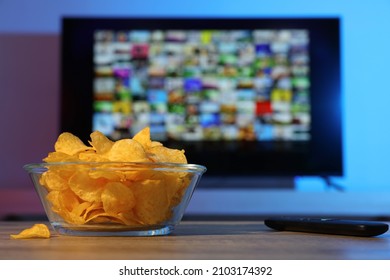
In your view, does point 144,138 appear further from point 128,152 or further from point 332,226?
point 332,226

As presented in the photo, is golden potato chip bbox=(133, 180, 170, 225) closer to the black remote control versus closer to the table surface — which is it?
the table surface

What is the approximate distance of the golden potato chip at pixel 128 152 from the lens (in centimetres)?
67

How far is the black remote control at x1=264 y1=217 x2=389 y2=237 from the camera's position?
692 millimetres

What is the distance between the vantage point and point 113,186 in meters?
0.64

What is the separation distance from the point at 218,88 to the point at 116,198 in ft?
5.99

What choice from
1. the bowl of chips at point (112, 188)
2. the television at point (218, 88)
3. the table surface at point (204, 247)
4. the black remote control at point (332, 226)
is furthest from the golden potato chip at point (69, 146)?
the television at point (218, 88)

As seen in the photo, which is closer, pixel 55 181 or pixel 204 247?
pixel 204 247

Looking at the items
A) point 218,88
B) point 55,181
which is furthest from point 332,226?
point 218,88

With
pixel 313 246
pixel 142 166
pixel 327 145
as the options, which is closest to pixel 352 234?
pixel 313 246

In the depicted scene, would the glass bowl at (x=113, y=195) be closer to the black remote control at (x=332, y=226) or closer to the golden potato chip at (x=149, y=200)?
the golden potato chip at (x=149, y=200)

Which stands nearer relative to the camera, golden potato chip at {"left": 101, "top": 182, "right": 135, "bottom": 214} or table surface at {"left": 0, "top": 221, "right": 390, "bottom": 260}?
table surface at {"left": 0, "top": 221, "right": 390, "bottom": 260}

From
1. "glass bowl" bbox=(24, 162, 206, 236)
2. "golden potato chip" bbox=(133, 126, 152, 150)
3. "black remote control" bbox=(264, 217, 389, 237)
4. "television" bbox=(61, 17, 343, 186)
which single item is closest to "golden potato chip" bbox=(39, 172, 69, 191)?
"glass bowl" bbox=(24, 162, 206, 236)

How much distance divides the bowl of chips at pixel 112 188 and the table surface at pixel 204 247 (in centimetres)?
2

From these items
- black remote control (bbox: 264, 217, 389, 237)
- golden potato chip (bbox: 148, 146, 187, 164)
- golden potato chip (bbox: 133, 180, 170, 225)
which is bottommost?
black remote control (bbox: 264, 217, 389, 237)
